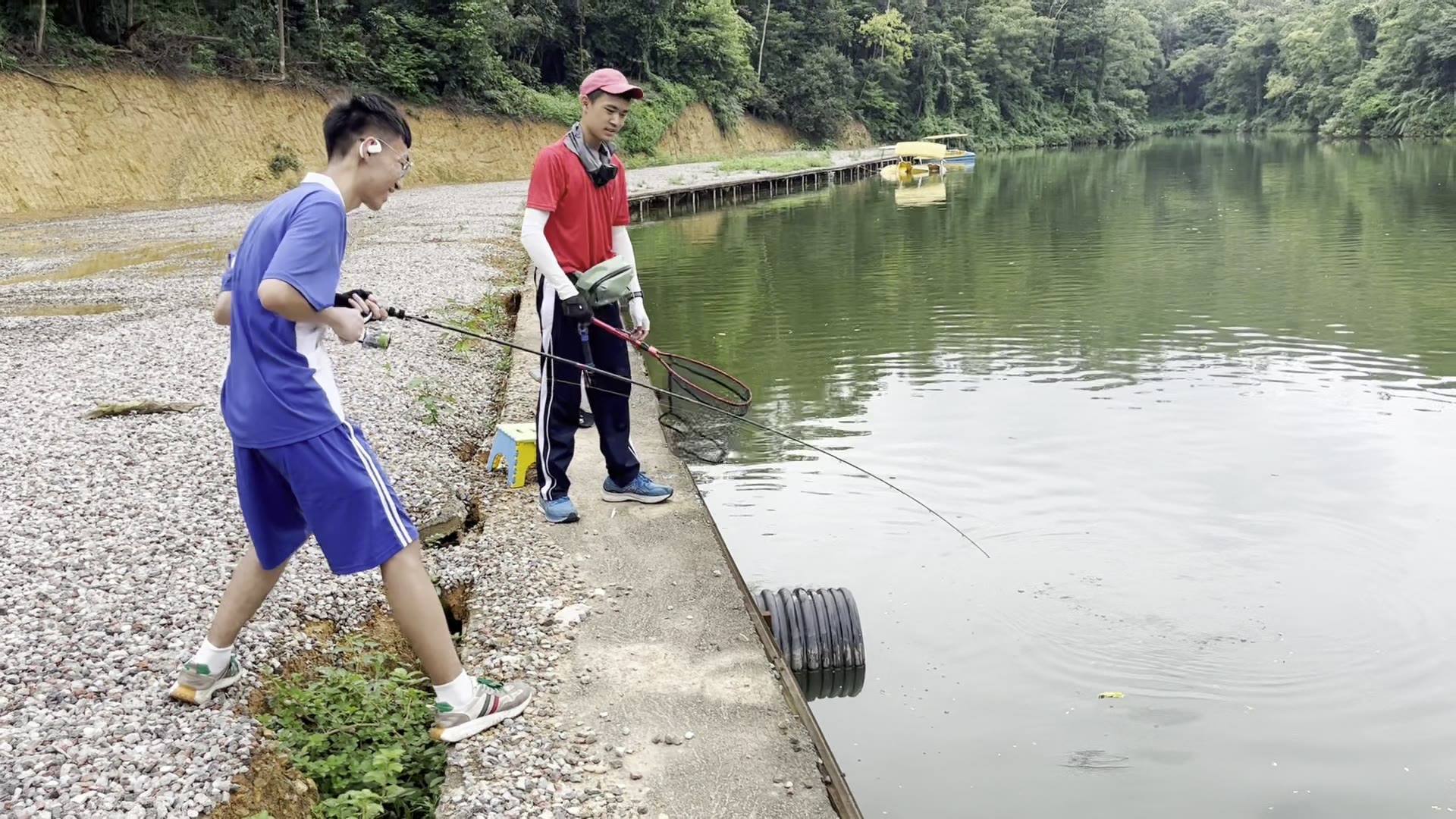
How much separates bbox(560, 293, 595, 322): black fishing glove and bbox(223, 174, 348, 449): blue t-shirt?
1679mm

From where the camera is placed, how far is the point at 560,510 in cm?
498

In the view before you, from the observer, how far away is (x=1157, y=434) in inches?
320

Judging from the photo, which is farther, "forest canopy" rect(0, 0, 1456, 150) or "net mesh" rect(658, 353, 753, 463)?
"forest canopy" rect(0, 0, 1456, 150)

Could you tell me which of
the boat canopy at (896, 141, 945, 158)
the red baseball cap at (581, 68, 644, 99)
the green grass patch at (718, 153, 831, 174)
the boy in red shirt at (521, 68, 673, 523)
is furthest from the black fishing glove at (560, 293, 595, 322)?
the boat canopy at (896, 141, 945, 158)

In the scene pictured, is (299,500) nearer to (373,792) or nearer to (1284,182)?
(373,792)

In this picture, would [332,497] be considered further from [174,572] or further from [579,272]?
[579,272]

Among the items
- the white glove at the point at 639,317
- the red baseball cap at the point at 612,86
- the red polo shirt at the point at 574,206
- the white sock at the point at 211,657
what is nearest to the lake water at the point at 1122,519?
the white glove at the point at 639,317

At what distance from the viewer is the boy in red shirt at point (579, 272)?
4.60 m

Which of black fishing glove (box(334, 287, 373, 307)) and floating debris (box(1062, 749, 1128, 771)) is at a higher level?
black fishing glove (box(334, 287, 373, 307))

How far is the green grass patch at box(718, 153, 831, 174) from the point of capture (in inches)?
1559

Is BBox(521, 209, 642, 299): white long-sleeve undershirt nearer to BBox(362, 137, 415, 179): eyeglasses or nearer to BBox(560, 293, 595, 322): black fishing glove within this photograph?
BBox(560, 293, 595, 322): black fishing glove

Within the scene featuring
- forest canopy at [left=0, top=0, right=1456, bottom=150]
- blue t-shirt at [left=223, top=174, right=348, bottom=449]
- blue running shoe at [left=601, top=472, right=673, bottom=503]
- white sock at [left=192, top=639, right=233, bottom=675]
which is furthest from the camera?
forest canopy at [left=0, top=0, right=1456, bottom=150]

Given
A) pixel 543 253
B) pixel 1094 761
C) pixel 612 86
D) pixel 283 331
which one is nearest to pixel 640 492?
pixel 543 253

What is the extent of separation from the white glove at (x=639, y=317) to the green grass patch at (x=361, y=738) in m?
1.91
